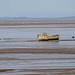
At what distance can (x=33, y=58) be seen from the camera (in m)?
24.2

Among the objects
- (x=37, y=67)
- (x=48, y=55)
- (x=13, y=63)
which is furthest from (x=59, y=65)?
(x=48, y=55)

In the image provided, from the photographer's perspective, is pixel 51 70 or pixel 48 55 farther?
pixel 48 55

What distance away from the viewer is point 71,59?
23.4 metres

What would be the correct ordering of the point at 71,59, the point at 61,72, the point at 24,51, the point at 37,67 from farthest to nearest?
the point at 24,51, the point at 71,59, the point at 37,67, the point at 61,72

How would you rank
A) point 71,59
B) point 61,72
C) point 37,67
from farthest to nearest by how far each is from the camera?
point 71,59, point 37,67, point 61,72

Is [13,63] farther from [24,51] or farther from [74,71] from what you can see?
[24,51]

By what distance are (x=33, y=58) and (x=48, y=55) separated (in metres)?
1.94

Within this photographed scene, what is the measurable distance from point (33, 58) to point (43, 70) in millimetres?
5032

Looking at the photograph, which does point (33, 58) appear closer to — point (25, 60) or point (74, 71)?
point (25, 60)

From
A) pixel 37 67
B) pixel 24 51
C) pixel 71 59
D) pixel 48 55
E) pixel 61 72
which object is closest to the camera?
pixel 61 72

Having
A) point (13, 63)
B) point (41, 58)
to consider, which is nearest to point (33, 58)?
point (41, 58)

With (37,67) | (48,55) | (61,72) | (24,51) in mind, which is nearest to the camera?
(61,72)

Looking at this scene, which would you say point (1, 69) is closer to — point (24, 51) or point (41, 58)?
point (41, 58)

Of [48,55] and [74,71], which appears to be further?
[48,55]
